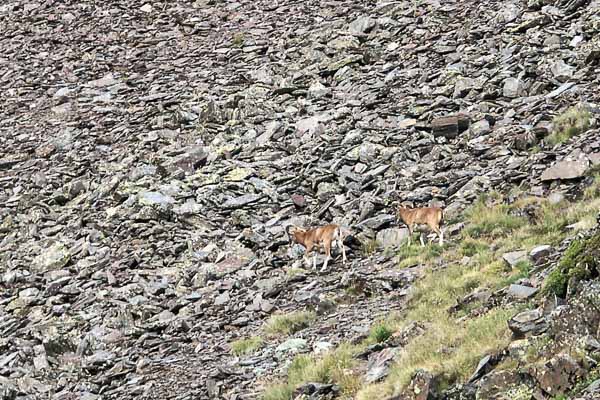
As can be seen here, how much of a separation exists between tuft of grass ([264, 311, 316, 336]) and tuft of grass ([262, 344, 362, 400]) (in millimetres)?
2127

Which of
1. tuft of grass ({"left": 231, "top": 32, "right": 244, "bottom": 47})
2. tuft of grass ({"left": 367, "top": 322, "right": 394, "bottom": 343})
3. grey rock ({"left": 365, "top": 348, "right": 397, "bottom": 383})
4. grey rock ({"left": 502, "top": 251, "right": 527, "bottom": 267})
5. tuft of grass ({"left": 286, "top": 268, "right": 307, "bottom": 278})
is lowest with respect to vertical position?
tuft of grass ({"left": 231, "top": 32, "right": 244, "bottom": 47})

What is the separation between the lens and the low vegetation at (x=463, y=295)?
9.23 metres

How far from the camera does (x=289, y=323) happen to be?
45.2ft

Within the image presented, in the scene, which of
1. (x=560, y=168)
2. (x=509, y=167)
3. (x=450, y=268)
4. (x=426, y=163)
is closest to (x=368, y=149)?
(x=426, y=163)

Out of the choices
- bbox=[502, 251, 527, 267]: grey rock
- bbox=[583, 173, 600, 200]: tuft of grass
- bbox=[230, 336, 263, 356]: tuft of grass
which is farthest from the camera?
bbox=[583, 173, 600, 200]: tuft of grass

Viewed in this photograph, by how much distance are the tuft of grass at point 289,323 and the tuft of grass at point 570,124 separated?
7.21 metres

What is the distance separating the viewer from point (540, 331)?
8484 mm

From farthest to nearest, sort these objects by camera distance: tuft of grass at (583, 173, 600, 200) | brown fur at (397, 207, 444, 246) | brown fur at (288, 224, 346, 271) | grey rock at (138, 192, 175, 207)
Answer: grey rock at (138, 192, 175, 207) < brown fur at (288, 224, 346, 271) < brown fur at (397, 207, 444, 246) < tuft of grass at (583, 173, 600, 200)

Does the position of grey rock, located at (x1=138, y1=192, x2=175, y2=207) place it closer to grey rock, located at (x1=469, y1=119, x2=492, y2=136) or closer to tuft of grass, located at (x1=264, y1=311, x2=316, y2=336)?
grey rock, located at (x1=469, y1=119, x2=492, y2=136)

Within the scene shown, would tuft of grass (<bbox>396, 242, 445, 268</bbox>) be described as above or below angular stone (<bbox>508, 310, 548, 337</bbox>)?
below

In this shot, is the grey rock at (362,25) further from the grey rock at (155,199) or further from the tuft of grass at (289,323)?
the tuft of grass at (289,323)

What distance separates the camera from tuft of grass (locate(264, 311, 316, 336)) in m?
13.6


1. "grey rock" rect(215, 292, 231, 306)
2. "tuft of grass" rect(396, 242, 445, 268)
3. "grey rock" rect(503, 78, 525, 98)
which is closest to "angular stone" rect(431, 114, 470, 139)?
"grey rock" rect(503, 78, 525, 98)

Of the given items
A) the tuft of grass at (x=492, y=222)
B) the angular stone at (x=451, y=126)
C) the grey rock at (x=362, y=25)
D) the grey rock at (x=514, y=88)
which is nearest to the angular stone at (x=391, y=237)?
the tuft of grass at (x=492, y=222)
